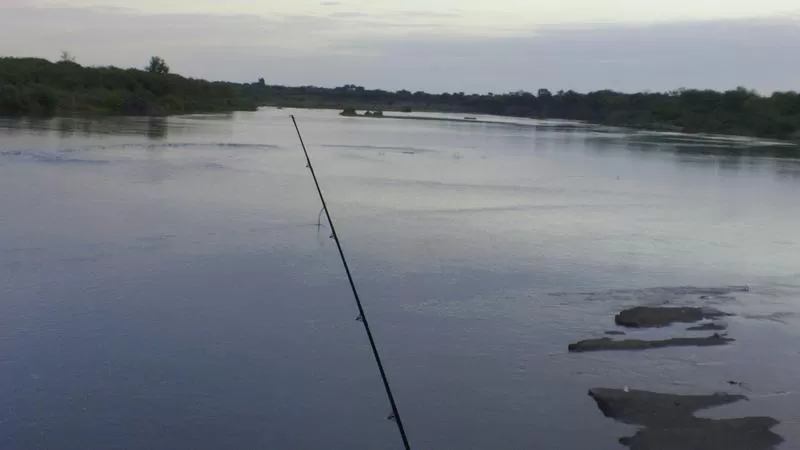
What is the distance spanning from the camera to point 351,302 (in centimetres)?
848

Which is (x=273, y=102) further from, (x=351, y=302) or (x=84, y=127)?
(x=351, y=302)

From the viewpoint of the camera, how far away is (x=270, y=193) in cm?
1504

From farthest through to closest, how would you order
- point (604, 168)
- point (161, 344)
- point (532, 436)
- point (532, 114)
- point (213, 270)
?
point (532, 114) < point (604, 168) < point (213, 270) < point (161, 344) < point (532, 436)

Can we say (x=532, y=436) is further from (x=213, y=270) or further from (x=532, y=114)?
(x=532, y=114)

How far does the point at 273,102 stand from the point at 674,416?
70.3 metres

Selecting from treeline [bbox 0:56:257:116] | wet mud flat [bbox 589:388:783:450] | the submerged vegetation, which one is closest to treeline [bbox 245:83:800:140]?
the submerged vegetation

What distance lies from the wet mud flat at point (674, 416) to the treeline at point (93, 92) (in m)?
28.9

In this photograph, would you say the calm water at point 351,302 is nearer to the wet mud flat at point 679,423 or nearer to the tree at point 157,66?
the wet mud flat at point 679,423

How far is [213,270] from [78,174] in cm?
716

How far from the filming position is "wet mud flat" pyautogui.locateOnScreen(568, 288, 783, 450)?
216 inches

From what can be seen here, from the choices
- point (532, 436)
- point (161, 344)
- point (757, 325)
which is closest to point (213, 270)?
point (161, 344)

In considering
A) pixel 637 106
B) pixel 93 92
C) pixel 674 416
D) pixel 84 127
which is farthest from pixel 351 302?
pixel 637 106

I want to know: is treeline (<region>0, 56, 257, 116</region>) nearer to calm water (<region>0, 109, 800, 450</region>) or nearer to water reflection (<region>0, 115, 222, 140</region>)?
water reflection (<region>0, 115, 222, 140</region>)

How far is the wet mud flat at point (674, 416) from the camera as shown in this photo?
5477 mm
